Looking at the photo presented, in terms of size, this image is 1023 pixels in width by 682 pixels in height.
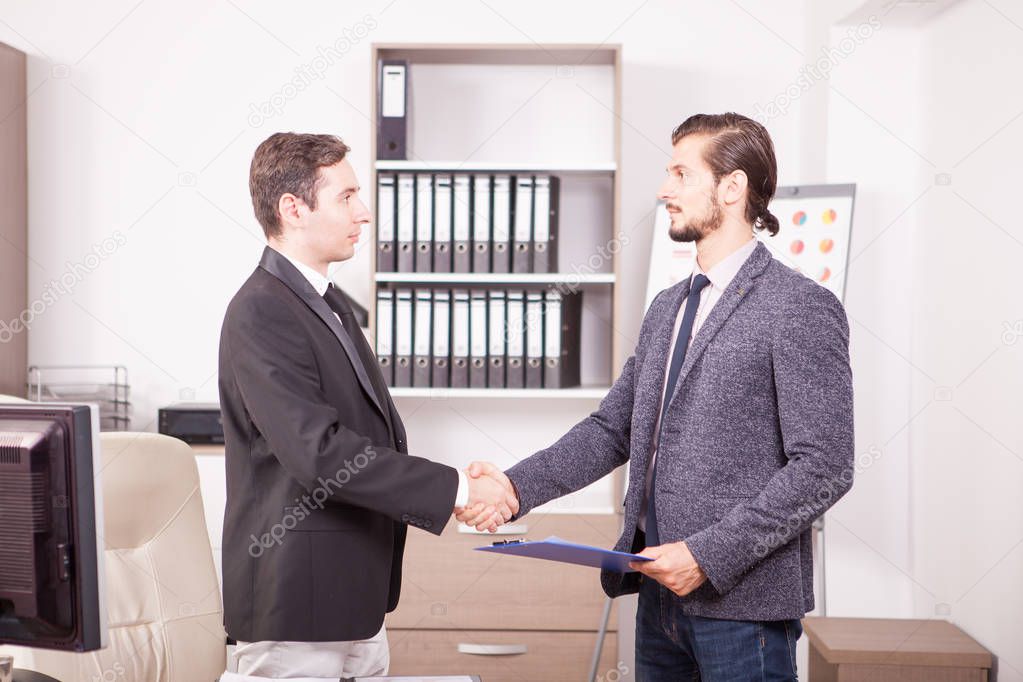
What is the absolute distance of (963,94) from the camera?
273cm

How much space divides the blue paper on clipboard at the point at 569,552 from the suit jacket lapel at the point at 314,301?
42cm

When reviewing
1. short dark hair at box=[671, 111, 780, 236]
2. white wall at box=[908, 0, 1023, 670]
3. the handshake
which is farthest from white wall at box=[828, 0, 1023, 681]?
the handshake


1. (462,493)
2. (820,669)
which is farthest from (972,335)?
(462,493)

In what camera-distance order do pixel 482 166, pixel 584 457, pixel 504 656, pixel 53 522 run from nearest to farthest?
pixel 53 522 → pixel 584 457 → pixel 504 656 → pixel 482 166

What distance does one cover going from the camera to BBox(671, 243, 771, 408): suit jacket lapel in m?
1.58

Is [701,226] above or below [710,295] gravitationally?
above

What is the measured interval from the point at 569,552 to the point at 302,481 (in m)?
0.46

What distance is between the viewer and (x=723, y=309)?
1591 millimetres

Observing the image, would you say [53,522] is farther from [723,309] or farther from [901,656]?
[901,656]

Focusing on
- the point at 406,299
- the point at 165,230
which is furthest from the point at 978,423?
the point at 165,230

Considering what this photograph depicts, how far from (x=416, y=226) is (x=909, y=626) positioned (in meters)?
1.84

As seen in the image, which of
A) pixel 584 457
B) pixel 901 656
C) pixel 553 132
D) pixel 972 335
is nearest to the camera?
pixel 584 457

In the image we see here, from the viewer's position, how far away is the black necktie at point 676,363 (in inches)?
64.2

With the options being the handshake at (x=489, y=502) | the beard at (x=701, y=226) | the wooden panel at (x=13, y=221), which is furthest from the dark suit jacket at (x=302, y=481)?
the wooden panel at (x=13, y=221)
